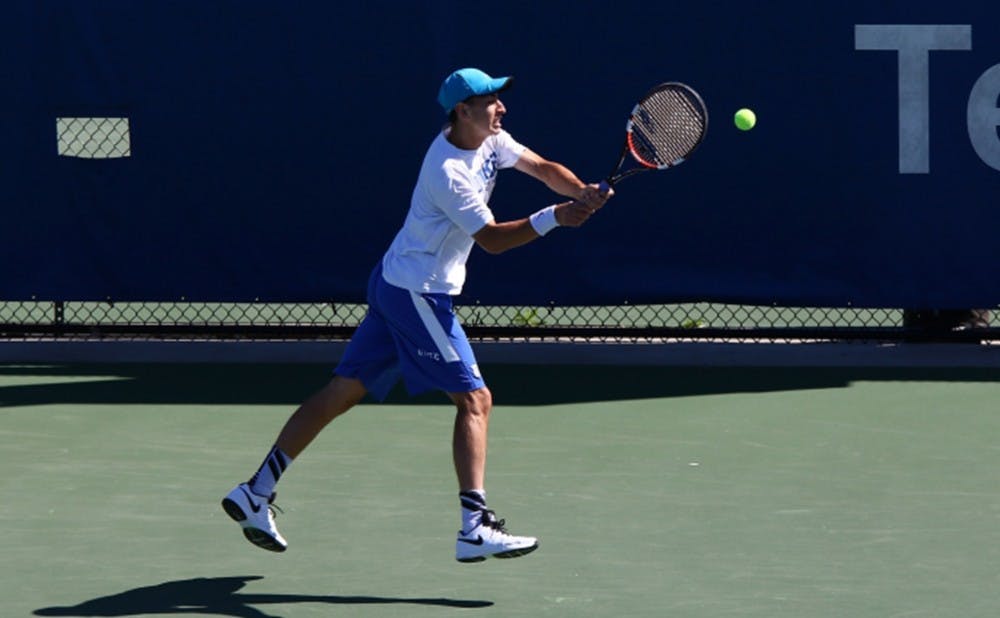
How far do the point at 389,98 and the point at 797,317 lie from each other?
8.94 ft

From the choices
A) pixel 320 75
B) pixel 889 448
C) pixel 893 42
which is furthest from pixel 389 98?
pixel 889 448

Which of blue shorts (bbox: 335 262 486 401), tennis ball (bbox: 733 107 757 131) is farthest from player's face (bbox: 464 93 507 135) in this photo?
tennis ball (bbox: 733 107 757 131)

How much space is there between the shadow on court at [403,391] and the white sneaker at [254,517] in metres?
3.23

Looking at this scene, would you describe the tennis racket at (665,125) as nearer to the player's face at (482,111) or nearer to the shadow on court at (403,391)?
the player's face at (482,111)

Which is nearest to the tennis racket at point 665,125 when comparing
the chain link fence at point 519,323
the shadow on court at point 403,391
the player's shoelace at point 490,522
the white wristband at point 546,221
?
the white wristband at point 546,221

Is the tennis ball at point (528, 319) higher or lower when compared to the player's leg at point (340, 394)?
higher

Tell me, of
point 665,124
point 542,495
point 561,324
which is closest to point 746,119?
point 665,124

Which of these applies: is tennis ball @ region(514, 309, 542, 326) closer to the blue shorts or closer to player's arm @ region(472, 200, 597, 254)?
the blue shorts

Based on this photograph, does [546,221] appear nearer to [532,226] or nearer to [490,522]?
[532,226]

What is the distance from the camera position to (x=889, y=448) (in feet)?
26.3

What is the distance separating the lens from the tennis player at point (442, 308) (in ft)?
19.3

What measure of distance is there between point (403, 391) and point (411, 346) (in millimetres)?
3462

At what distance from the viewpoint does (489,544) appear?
575cm

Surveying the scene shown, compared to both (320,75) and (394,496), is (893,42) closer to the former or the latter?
(320,75)
